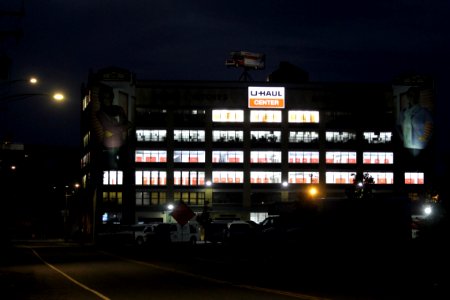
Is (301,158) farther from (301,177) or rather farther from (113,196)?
(113,196)

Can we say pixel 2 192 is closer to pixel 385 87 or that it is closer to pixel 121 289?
Answer: pixel 121 289

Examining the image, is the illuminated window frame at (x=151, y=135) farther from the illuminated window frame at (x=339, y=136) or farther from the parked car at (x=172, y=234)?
the parked car at (x=172, y=234)

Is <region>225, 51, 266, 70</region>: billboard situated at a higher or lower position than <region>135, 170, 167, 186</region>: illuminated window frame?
higher

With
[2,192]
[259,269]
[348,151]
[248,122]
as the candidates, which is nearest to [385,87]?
[348,151]

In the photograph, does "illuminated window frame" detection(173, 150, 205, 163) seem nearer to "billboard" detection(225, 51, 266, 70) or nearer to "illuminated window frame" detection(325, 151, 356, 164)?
"billboard" detection(225, 51, 266, 70)

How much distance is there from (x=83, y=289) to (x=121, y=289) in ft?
3.61

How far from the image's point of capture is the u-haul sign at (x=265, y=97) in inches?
4564

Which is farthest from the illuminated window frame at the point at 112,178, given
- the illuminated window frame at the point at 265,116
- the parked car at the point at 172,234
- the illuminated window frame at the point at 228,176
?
the parked car at the point at 172,234

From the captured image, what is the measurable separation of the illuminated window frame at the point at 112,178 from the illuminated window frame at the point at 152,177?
2894 millimetres

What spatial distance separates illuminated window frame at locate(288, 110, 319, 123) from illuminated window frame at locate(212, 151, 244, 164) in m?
9.48

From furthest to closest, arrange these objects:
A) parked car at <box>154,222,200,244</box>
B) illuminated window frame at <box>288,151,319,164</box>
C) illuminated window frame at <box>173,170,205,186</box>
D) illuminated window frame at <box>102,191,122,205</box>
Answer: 1. illuminated window frame at <box>288,151,319,164</box>
2. illuminated window frame at <box>173,170,205,186</box>
3. illuminated window frame at <box>102,191,122,205</box>
4. parked car at <box>154,222,200,244</box>

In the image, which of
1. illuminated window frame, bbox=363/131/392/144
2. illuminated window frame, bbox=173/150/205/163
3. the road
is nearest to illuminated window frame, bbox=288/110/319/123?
illuminated window frame, bbox=363/131/392/144

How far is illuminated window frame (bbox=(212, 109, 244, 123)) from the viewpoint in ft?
381

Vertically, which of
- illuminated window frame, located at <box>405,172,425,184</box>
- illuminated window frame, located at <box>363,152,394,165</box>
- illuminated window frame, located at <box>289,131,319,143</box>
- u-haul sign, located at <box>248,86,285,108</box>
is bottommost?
illuminated window frame, located at <box>405,172,425,184</box>
